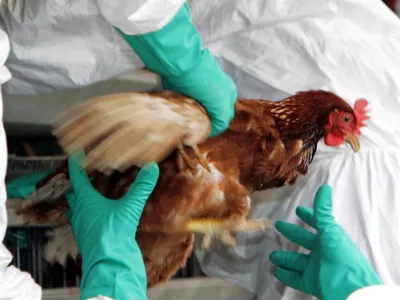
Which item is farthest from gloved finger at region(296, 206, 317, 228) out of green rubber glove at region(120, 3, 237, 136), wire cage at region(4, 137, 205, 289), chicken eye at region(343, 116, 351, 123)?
wire cage at region(4, 137, 205, 289)

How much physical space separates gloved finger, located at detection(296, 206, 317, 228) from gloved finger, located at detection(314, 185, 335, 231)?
0.8 inches

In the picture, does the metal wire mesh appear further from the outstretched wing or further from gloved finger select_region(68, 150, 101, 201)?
the outstretched wing

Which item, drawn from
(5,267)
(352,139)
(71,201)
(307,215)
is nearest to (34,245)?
(71,201)

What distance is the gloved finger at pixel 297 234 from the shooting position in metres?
0.91

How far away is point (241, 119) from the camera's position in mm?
715

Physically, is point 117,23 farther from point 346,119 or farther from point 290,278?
point 290,278

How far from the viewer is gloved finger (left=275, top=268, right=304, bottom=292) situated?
3.01 ft

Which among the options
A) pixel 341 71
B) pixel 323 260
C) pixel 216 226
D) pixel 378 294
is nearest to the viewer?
pixel 378 294

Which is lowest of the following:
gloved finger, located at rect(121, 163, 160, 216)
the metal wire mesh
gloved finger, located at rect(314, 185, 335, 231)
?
the metal wire mesh

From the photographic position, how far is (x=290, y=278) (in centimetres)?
93

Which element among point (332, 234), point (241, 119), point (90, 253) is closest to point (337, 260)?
point (332, 234)

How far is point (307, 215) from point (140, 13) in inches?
22.0

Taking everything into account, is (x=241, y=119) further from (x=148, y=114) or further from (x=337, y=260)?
(x=337, y=260)

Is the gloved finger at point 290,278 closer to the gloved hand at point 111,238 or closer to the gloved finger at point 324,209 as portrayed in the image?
the gloved finger at point 324,209
